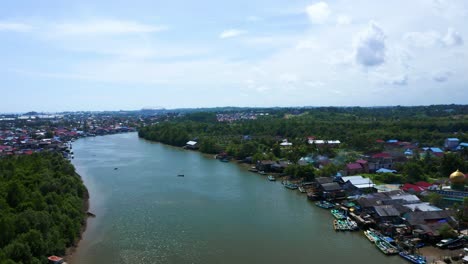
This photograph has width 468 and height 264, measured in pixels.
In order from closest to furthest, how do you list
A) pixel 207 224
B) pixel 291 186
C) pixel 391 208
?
pixel 391 208
pixel 207 224
pixel 291 186

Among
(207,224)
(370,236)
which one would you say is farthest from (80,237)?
(370,236)

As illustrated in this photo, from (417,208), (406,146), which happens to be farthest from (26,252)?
(406,146)

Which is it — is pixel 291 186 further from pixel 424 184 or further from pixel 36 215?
pixel 36 215

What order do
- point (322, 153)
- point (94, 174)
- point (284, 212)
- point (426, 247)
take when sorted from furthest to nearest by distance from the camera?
point (322, 153) → point (94, 174) → point (284, 212) → point (426, 247)

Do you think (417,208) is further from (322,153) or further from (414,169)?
(322,153)

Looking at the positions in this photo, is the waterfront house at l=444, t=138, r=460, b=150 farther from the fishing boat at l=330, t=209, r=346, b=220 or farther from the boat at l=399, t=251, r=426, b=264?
the boat at l=399, t=251, r=426, b=264

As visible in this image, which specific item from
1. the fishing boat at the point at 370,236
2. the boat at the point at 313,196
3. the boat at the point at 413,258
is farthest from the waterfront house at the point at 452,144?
the boat at the point at 413,258

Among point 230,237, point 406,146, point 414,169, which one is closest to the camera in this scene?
point 230,237
